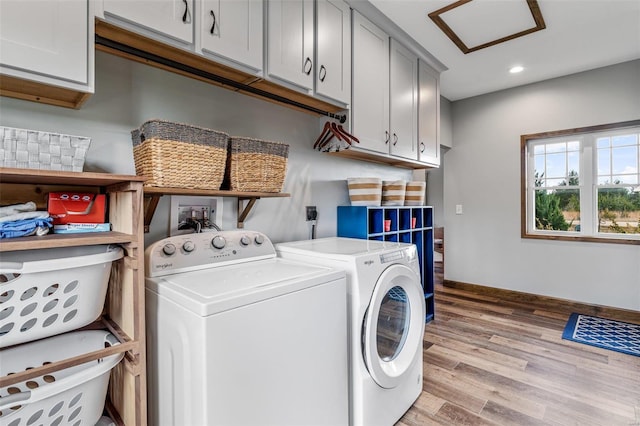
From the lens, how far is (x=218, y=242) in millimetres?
1478

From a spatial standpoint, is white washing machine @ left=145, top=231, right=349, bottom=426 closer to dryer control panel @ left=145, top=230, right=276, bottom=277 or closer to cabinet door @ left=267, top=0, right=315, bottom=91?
dryer control panel @ left=145, top=230, right=276, bottom=277

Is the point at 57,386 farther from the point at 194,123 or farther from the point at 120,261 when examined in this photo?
the point at 194,123

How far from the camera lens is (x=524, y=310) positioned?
11.3ft

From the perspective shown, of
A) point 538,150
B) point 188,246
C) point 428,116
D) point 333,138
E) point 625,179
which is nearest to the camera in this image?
point 188,246

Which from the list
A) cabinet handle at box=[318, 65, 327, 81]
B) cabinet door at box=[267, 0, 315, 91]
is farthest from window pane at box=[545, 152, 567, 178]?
cabinet door at box=[267, 0, 315, 91]

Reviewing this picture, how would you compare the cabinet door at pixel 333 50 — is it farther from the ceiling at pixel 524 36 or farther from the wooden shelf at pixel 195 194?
the wooden shelf at pixel 195 194

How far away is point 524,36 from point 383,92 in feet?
4.19

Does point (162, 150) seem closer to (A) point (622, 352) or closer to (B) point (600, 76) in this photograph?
(A) point (622, 352)

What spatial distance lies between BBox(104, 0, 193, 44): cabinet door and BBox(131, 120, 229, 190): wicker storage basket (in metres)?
0.35

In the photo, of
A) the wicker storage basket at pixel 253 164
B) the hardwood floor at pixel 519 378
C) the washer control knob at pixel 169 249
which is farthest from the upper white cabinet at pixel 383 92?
the hardwood floor at pixel 519 378

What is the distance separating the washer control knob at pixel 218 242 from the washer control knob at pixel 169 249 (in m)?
0.18

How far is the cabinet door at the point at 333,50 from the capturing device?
6.07ft

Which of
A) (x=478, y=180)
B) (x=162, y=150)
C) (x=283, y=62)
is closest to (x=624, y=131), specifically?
(x=478, y=180)

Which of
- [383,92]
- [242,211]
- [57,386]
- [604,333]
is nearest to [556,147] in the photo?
[604,333]
